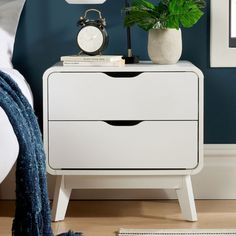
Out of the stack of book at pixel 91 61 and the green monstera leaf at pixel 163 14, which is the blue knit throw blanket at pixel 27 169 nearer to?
the stack of book at pixel 91 61

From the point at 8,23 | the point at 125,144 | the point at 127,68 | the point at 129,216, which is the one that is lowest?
the point at 129,216

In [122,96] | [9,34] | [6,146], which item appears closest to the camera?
[6,146]

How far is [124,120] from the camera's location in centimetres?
260

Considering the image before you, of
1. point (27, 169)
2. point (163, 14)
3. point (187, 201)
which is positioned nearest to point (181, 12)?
point (163, 14)

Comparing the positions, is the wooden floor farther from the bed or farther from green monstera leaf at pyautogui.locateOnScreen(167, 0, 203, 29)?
green monstera leaf at pyautogui.locateOnScreen(167, 0, 203, 29)

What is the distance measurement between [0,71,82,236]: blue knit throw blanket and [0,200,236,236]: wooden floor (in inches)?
16.3

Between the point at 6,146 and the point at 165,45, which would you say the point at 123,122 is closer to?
the point at 165,45

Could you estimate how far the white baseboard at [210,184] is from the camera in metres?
3.00

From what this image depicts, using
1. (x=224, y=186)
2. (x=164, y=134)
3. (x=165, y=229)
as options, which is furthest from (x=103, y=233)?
(x=224, y=186)

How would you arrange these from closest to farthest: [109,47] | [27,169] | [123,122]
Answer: [27,169]
[123,122]
[109,47]

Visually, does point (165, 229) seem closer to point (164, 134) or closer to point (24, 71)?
point (164, 134)

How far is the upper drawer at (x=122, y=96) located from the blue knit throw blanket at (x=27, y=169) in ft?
1.38

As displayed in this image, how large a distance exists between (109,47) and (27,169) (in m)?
1.18

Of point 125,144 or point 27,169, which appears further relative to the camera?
point 125,144
